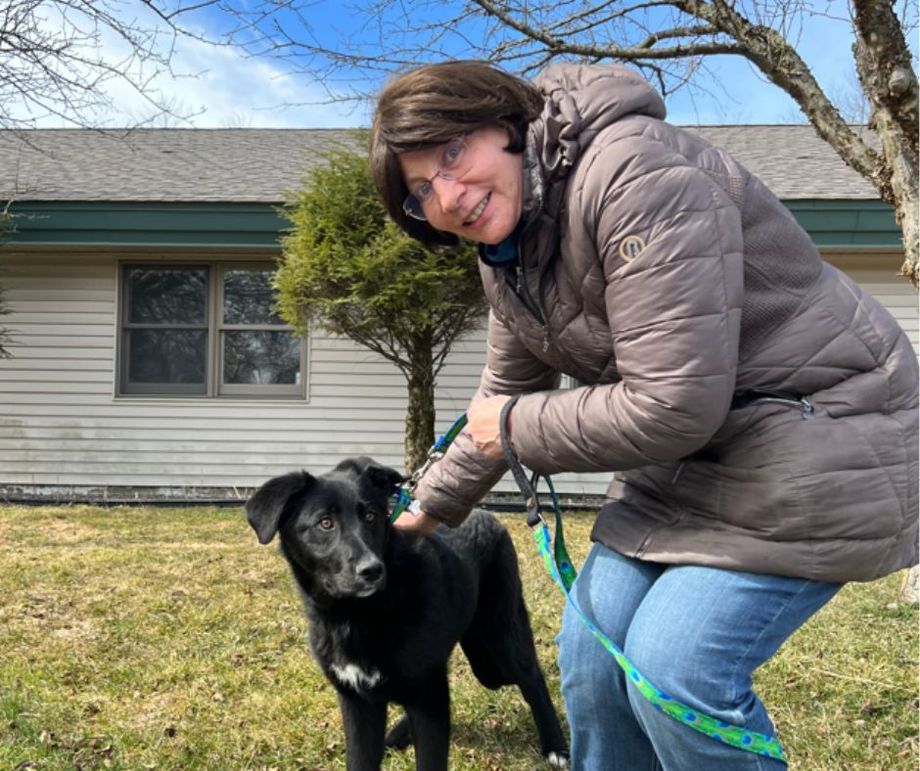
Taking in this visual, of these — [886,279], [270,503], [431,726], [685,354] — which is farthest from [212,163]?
[685,354]

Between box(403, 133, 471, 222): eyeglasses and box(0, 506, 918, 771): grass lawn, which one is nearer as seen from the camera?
box(403, 133, 471, 222): eyeglasses

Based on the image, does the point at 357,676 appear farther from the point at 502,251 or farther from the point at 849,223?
the point at 849,223

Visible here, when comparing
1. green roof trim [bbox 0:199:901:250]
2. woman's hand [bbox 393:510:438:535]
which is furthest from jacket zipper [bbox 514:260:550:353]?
green roof trim [bbox 0:199:901:250]

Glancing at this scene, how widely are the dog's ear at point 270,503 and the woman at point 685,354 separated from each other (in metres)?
1.20

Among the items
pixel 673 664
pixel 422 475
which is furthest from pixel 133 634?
pixel 673 664

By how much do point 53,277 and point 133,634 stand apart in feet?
22.3

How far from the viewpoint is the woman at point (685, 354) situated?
61.1 inches

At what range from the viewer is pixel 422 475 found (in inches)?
98.7

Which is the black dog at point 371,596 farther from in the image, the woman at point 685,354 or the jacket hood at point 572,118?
the jacket hood at point 572,118

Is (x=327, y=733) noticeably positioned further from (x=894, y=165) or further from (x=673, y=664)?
(x=894, y=165)

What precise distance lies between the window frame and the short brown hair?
27.3ft

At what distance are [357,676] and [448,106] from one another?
193 cm

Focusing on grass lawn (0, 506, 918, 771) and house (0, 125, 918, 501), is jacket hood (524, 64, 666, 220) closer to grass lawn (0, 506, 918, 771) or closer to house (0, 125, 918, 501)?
grass lawn (0, 506, 918, 771)

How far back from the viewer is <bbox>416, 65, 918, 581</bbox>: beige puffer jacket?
1.54 meters
